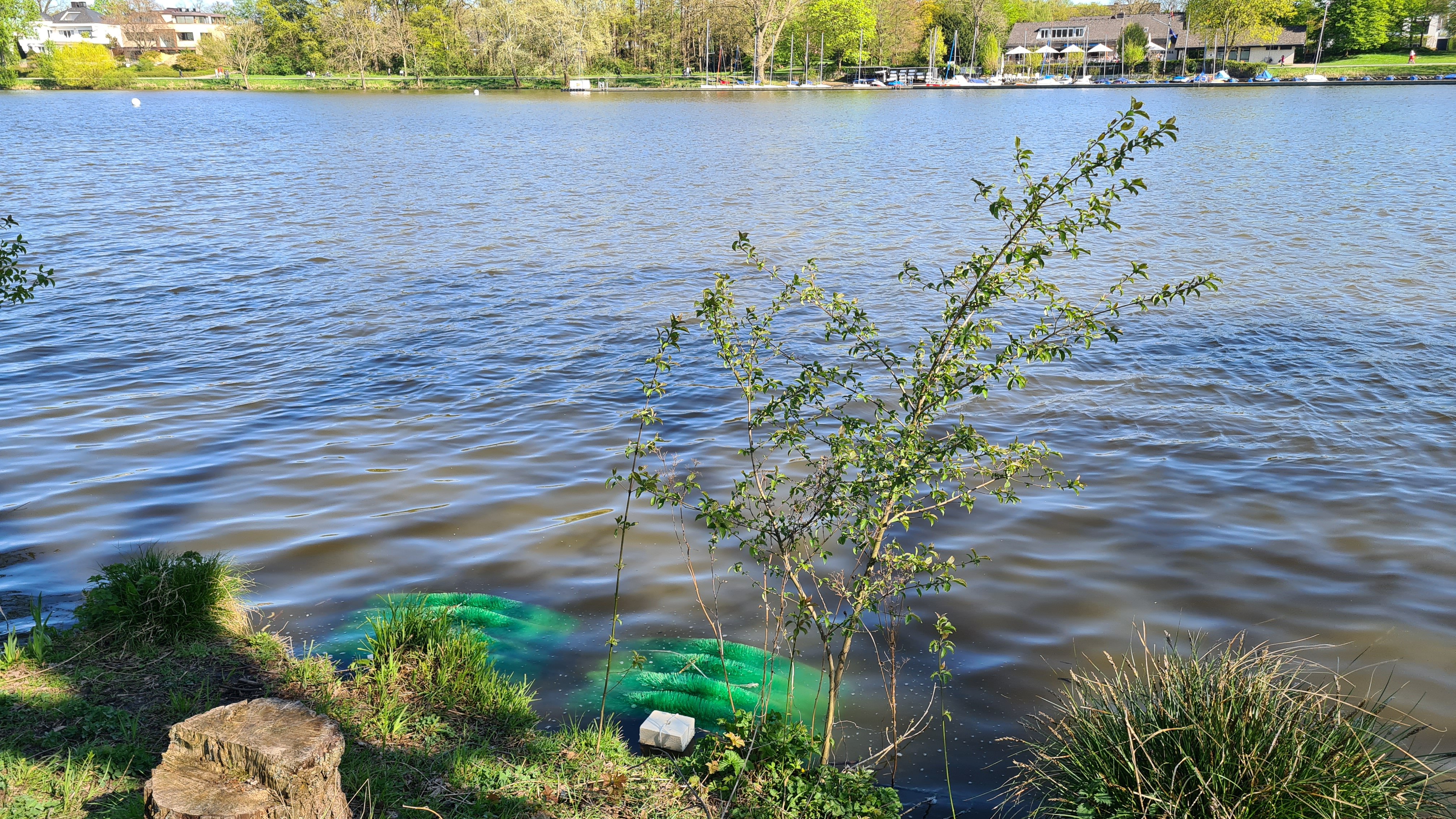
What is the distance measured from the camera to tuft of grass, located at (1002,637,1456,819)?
3279 mm

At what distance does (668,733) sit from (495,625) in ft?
6.12

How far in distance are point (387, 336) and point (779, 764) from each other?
1005 cm

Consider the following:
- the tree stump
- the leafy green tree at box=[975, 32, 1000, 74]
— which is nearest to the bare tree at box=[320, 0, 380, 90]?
the leafy green tree at box=[975, 32, 1000, 74]

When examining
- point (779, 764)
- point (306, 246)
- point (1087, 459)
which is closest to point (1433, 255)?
point (1087, 459)

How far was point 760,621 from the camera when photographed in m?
5.95

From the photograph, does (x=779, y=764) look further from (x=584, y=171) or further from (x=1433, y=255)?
(x=584, y=171)

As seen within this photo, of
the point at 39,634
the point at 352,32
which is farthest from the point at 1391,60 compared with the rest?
the point at 39,634

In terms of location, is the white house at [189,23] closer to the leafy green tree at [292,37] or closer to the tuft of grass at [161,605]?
the leafy green tree at [292,37]

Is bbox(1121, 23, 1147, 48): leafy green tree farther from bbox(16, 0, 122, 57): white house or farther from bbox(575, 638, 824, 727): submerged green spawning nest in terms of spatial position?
bbox(16, 0, 122, 57): white house

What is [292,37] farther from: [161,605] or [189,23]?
[161,605]

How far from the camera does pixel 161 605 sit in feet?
15.4

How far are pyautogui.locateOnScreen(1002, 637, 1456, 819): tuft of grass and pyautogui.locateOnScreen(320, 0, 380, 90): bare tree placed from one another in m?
107

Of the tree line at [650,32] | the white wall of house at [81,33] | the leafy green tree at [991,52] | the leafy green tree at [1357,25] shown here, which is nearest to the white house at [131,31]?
the white wall of house at [81,33]

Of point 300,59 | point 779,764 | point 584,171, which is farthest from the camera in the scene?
point 300,59
